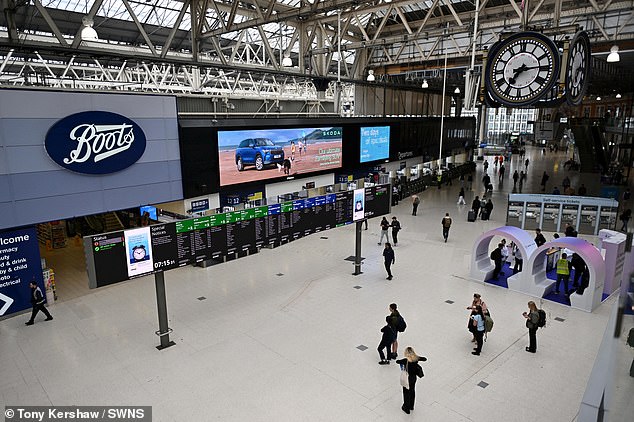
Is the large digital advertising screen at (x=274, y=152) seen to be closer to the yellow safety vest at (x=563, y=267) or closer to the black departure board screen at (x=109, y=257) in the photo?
the black departure board screen at (x=109, y=257)

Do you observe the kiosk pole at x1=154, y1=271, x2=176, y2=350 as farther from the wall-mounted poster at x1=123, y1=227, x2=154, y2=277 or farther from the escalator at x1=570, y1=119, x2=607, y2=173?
the escalator at x1=570, y1=119, x2=607, y2=173

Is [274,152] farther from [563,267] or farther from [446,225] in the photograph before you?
[563,267]

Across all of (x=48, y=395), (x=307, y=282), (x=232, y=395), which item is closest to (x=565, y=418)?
(x=232, y=395)

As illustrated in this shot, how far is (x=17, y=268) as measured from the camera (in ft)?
35.5

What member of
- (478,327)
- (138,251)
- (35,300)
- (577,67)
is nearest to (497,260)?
(478,327)

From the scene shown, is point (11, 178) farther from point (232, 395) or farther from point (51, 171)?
point (232, 395)

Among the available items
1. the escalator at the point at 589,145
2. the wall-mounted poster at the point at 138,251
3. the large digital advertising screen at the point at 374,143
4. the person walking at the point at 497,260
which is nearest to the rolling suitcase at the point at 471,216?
the large digital advertising screen at the point at 374,143

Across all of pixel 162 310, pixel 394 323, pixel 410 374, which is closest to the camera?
pixel 410 374

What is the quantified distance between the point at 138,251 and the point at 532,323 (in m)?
8.13

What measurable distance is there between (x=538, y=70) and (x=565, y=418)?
6480 millimetres

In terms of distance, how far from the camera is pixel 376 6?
17750 mm

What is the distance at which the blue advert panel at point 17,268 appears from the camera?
10.5 m

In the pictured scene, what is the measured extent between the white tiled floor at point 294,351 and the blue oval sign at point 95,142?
3.91 meters

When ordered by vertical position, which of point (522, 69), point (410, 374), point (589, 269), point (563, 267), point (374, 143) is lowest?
point (410, 374)
